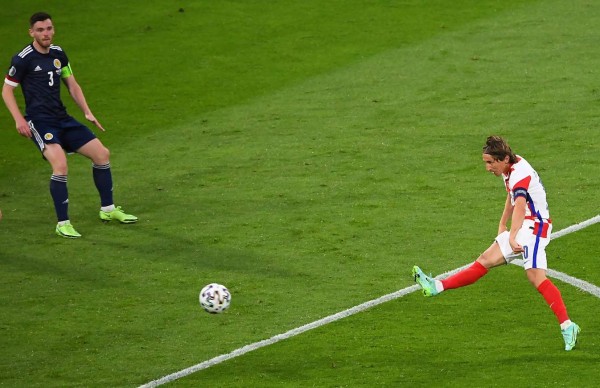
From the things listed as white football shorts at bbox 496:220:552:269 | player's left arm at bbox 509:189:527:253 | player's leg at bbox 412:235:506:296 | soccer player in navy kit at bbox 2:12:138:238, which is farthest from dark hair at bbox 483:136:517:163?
soccer player in navy kit at bbox 2:12:138:238

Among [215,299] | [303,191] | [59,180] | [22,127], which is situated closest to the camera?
[215,299]

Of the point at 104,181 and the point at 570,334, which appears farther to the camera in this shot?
the point at 104,181

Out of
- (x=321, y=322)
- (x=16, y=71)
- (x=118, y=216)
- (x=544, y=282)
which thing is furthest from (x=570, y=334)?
(x=16, y=71)

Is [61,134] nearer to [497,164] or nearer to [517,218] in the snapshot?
[497,164]

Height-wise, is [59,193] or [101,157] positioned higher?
[101,157]

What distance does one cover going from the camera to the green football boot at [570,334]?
1026 cm

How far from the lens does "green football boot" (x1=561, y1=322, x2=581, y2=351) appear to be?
A: 10262 millimetres

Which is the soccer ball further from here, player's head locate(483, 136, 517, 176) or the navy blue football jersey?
the navy blue football jersey

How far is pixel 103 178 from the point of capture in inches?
568

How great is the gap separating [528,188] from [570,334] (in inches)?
50.4

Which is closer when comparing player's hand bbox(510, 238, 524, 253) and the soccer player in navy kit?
player's hand bbox(510, 238, 524, 253)

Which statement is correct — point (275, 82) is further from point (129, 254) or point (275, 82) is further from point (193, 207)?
point (129, 254)

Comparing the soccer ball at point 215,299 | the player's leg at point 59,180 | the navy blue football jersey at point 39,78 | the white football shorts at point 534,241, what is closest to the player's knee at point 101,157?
the player's leg at point 59,180

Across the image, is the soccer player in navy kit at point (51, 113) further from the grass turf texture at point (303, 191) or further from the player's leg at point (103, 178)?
the grass turf texture at point (303, 191)
